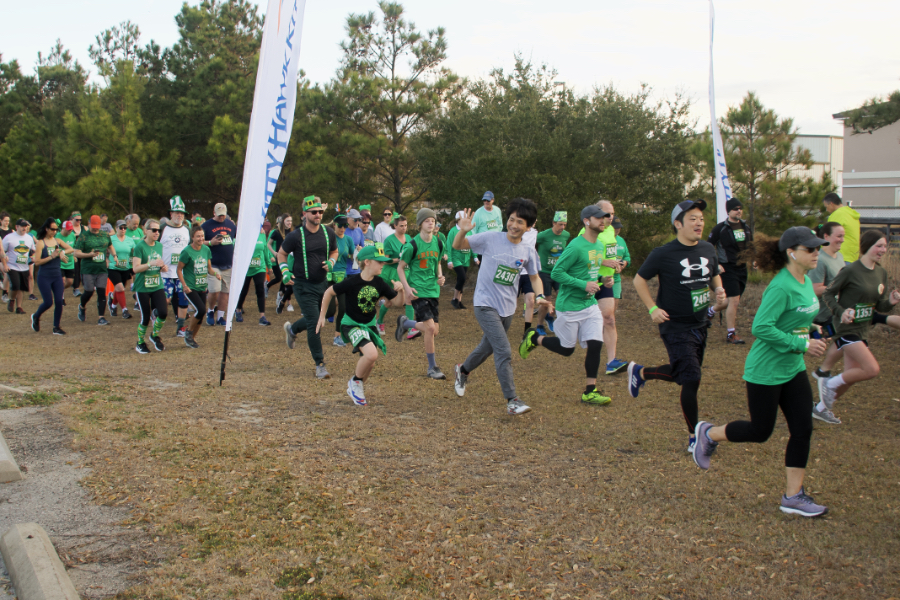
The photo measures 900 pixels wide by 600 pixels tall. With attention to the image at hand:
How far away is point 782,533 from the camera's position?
3.94m

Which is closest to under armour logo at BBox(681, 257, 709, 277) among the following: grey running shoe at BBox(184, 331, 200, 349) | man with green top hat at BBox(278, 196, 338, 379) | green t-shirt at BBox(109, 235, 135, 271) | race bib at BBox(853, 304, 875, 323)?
race bib at BBox(853, 304, 875, 323)

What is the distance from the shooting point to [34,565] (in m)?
3.23

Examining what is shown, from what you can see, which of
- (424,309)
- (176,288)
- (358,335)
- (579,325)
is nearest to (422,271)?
(424,309)

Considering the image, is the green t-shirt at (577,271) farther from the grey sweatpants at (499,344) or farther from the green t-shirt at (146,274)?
the green t-shirt at (146,274)

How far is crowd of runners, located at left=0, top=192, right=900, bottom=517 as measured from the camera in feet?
13.8

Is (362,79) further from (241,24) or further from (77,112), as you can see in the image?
(77,112)

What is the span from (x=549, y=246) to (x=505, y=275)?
4.39 meters

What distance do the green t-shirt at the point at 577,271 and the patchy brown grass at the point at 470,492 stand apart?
103 centimetres

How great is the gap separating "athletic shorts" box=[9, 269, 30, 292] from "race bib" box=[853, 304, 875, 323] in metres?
14.6

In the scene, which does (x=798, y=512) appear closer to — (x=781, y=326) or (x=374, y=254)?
(x=781, y=326)

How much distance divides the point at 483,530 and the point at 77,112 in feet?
125

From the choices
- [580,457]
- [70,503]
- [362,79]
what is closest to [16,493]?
[70,503]

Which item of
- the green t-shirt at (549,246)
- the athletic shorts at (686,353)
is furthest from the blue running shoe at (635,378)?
the green t-shirt at (549,246)

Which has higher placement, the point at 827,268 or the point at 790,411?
the point at 827,268
